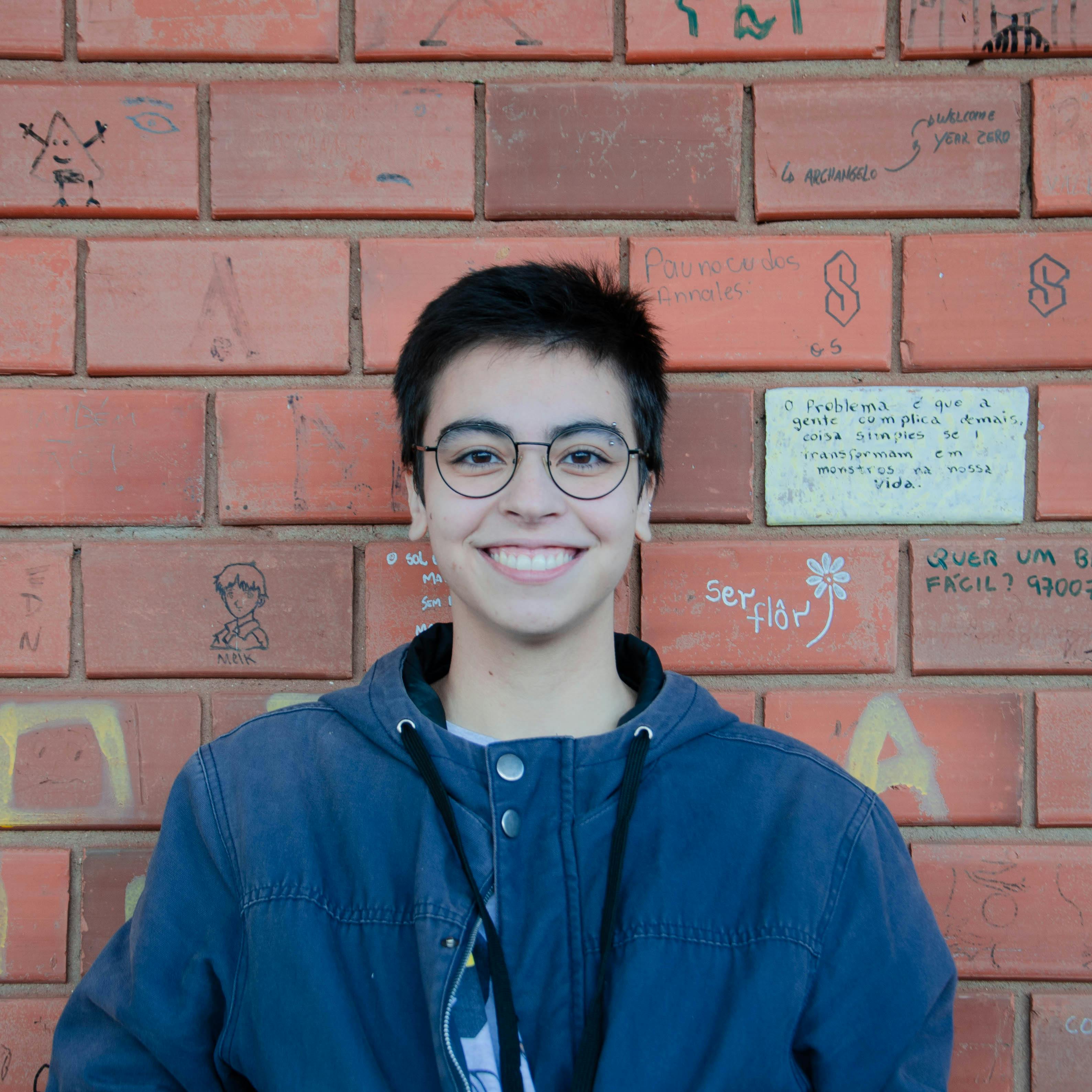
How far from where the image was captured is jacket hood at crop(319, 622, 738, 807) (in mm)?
1063

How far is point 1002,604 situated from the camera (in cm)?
140

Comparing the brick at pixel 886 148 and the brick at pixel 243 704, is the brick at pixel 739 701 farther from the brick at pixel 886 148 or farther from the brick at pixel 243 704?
the brick at pixel 886 148

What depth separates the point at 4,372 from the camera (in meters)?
1.41

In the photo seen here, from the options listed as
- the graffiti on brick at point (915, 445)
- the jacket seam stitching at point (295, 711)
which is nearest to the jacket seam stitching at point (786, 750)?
the graffiti on brick at point (915, 445)

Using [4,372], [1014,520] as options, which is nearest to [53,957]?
[4,372]

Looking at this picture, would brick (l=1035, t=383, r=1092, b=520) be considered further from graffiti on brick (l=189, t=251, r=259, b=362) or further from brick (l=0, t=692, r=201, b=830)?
brick (l=0, t=692, r=201, b=830)

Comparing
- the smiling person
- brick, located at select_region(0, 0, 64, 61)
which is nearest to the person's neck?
the smiling person

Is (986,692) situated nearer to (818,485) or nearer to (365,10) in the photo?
(818,485)

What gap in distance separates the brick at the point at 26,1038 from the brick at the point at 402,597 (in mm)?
805

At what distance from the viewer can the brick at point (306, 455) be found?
140 centimetres

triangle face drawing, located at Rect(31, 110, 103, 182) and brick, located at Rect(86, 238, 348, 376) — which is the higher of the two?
triangle face drawing, located at Rect(31, 110, 103, 182)

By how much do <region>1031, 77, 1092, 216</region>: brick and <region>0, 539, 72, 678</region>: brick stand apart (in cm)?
174

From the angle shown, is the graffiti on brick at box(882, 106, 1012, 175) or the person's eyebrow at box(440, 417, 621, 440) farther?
the graffiti on brick at box(882, 106, 1012, 175)

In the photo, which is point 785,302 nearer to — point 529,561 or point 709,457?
point 709,457
